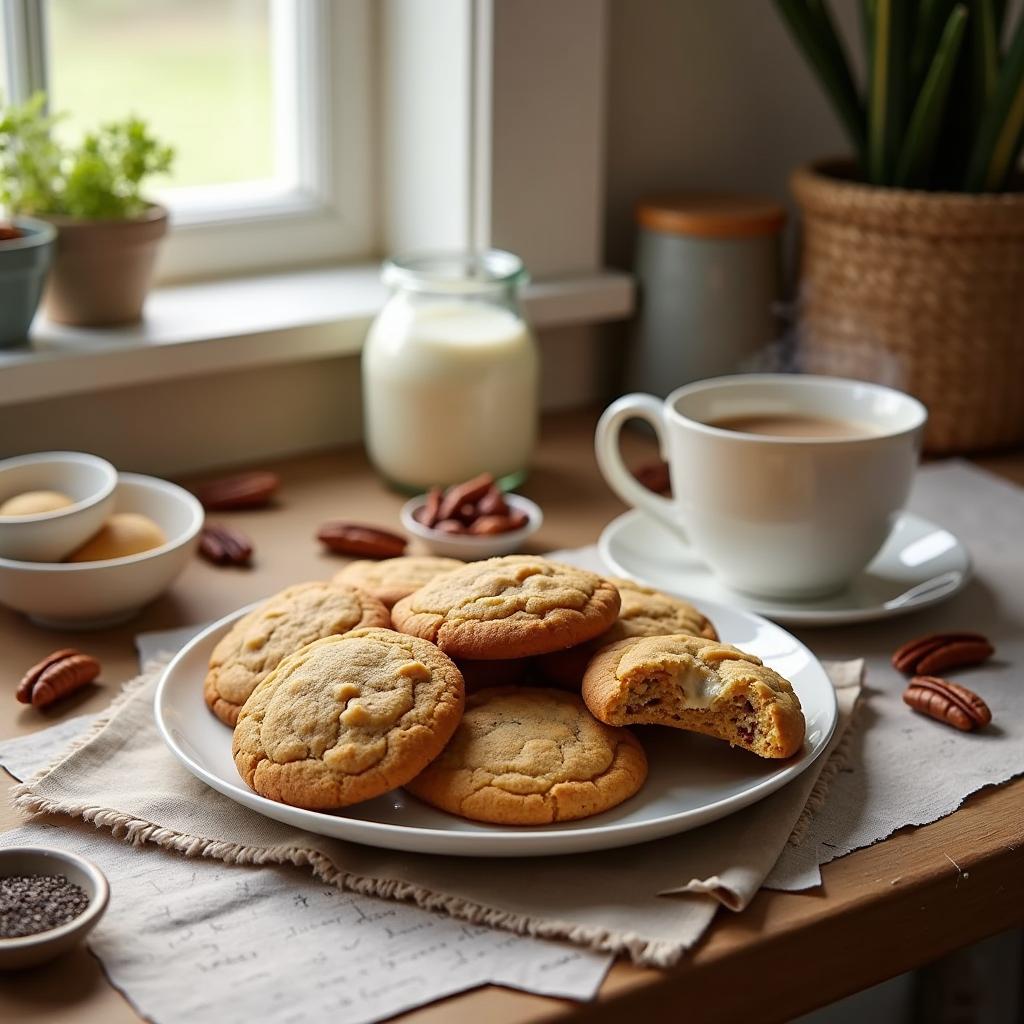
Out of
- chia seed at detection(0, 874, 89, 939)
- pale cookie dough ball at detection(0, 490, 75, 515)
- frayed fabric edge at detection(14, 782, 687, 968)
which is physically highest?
pale cookie dough ball at detection(0, 490, 75, 515)

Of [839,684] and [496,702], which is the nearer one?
[496,702]

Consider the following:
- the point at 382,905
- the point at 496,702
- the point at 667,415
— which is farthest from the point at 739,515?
the point at 382,905

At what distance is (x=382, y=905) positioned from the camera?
717 mm

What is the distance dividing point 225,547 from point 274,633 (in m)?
0.31

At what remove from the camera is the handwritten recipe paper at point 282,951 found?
0.65 metres

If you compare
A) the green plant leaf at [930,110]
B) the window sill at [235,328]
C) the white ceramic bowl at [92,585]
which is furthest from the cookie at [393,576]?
the green plant leaf at [930,110]

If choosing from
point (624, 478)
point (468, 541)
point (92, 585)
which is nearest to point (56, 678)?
Answer: point (92, 585)

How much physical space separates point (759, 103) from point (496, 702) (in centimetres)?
109

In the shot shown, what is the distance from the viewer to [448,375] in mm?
1271

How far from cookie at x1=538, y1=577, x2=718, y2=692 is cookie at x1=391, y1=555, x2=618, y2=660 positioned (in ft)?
0.07

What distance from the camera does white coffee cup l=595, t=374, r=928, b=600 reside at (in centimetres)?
101

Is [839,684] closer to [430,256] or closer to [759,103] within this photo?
[430,256]

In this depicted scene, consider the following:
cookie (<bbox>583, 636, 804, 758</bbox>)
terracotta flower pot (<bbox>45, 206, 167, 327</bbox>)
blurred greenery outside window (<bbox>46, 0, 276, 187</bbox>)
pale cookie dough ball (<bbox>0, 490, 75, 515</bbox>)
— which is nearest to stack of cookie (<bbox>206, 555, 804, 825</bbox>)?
cookie (<bbox>583, 636, 804, 758</bbox>)

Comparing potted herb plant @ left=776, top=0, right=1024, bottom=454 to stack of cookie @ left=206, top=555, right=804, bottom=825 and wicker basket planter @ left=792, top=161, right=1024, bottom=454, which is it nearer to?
wicker basket planter @ left=792, top=161, right=1024, bottom=454
